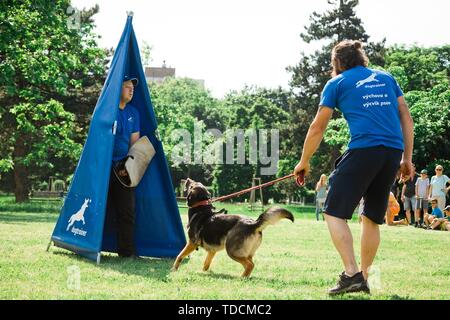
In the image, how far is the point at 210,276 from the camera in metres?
6.53

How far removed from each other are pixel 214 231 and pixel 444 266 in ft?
10.3

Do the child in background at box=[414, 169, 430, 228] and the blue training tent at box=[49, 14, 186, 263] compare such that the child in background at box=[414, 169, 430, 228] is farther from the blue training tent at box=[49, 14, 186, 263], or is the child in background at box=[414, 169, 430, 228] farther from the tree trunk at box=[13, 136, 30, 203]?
the tree trunk at box=[13, 136, 30, 203]

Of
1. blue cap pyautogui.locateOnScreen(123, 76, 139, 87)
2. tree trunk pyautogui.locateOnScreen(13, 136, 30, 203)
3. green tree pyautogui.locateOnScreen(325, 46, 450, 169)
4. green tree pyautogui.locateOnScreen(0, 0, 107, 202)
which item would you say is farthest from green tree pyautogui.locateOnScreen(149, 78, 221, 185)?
blue cap pyautogui.locateOnScreen(123, 76, 139, 87)

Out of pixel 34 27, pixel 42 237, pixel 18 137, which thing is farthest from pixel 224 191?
pixel 42 237

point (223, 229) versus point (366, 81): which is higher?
point (366, 81)

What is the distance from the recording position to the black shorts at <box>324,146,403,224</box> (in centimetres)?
512

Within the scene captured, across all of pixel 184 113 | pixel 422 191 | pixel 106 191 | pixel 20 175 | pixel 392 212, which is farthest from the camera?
pixel 184 113

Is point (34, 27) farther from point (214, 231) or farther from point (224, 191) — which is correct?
point (224, 191)

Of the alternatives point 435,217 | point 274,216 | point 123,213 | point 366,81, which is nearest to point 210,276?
point 274,216

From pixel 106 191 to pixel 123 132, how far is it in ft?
2.66

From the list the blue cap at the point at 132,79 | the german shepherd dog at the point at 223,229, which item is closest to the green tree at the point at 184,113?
the blue cap at the point at 132,79

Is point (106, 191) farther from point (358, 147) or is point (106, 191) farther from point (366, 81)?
point (366, 81)
